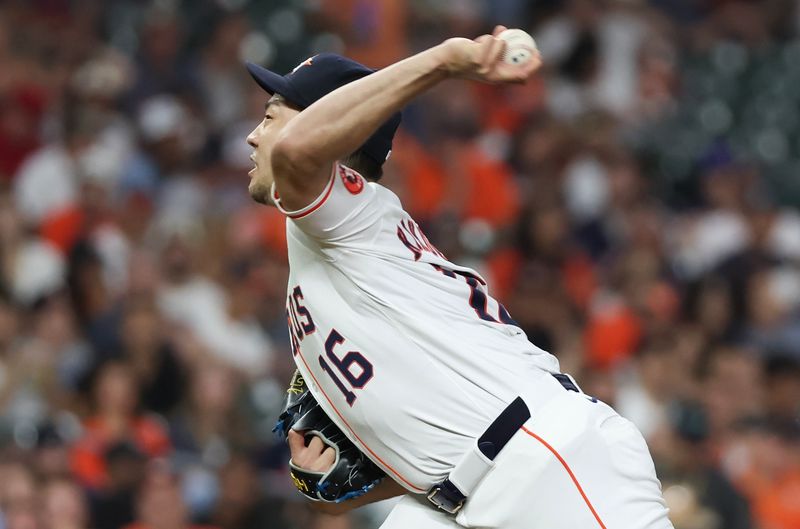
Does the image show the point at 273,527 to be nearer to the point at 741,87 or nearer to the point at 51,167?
the point at 51,167

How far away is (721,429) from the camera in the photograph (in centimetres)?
745

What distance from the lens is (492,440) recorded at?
10.8 feet

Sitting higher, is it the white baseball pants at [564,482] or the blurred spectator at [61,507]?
the white baseball pants at [564,482]

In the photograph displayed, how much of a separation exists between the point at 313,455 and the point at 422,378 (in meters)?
0.45

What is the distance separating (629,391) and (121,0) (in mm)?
5035

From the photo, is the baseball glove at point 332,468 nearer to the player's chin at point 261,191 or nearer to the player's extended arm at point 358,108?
the player's chin at point 261,191

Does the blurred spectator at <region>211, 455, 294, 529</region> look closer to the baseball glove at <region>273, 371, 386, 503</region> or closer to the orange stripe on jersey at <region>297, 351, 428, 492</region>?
the baseball glove at <region>273, 371, 386, 503</region>

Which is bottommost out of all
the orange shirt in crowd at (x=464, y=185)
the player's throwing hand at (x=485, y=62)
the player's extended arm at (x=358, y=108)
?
the orange shirt in crowd at (x=464, y=185)

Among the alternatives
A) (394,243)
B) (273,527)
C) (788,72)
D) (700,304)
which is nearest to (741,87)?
(788,72)

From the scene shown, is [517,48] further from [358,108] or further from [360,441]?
[360,441]

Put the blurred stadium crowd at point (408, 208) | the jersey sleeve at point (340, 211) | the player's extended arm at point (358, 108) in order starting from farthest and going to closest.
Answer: the blurred stadium crowd at point (408, 208)
the jersey sleeve at point (340, 211)
the player's extended arm at point (358, 108)

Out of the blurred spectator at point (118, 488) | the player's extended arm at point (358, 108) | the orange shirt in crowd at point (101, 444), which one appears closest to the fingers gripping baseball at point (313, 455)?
the player's extended arm at point (358, 108)

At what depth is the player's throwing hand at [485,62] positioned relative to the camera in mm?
2965

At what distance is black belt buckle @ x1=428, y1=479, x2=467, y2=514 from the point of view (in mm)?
3301
